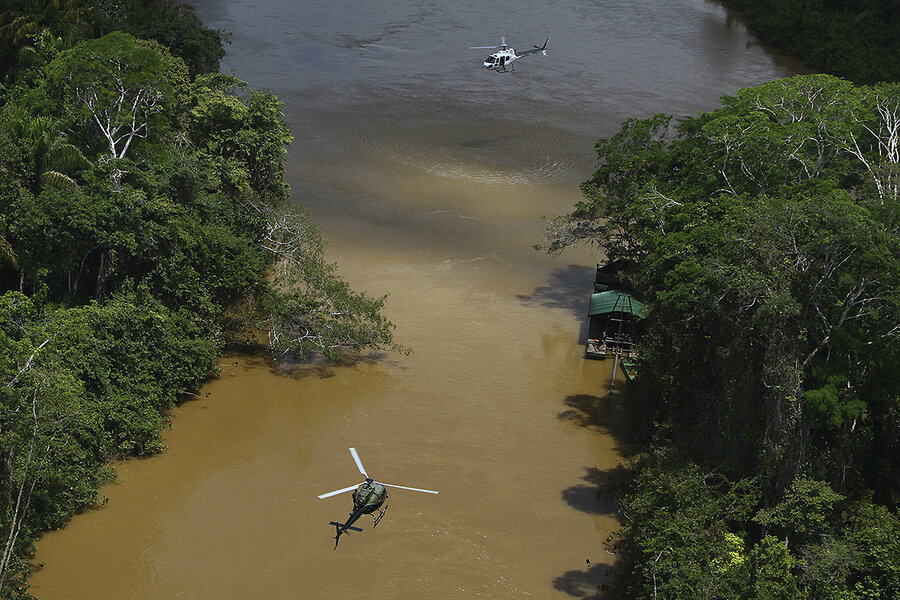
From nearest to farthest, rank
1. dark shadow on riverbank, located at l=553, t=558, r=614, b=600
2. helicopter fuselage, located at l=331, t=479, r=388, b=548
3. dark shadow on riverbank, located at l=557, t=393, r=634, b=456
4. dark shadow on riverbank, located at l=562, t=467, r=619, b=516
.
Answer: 1. helicopter fuselage, located at l=331, t=479, r=388, b=548
2. dark shadow on riverbank, located at l=553, t=558, r=614, b=600
3. dark shadow on riverbank, located at l=562, t=467, r=619, b=516
4. dark shadow on riverbank, located at l=557, t=393, r=634, b=456

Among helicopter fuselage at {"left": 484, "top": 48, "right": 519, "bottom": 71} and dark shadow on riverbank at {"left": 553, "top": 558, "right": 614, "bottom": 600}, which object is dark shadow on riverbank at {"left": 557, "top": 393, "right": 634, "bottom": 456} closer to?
dark shadow on riverbank at {"left": 553, "top": 558, "right": 614, "bottom": 600}

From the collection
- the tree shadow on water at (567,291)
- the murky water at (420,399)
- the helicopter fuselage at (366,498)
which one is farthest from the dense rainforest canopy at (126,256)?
the helicopter fuselage at (366,498)

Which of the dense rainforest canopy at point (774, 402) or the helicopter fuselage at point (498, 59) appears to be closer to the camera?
the dense rainforest canopy at point (774, 402)

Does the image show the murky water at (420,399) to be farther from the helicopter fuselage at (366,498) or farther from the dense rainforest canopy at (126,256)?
the helicopter fuselage at (366,498)

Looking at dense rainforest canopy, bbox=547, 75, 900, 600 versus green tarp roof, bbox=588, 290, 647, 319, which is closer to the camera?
dense rainforest canopy, bbox=547, 75, 900, 600

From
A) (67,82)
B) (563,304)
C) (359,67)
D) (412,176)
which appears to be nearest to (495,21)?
(359,67)

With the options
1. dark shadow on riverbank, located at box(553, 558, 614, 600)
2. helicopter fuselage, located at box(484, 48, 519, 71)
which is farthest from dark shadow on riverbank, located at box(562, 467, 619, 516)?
helicopter fuselage, located at box(484, 48, 519, 71)

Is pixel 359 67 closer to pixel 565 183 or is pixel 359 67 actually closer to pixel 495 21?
pixel 495 21
